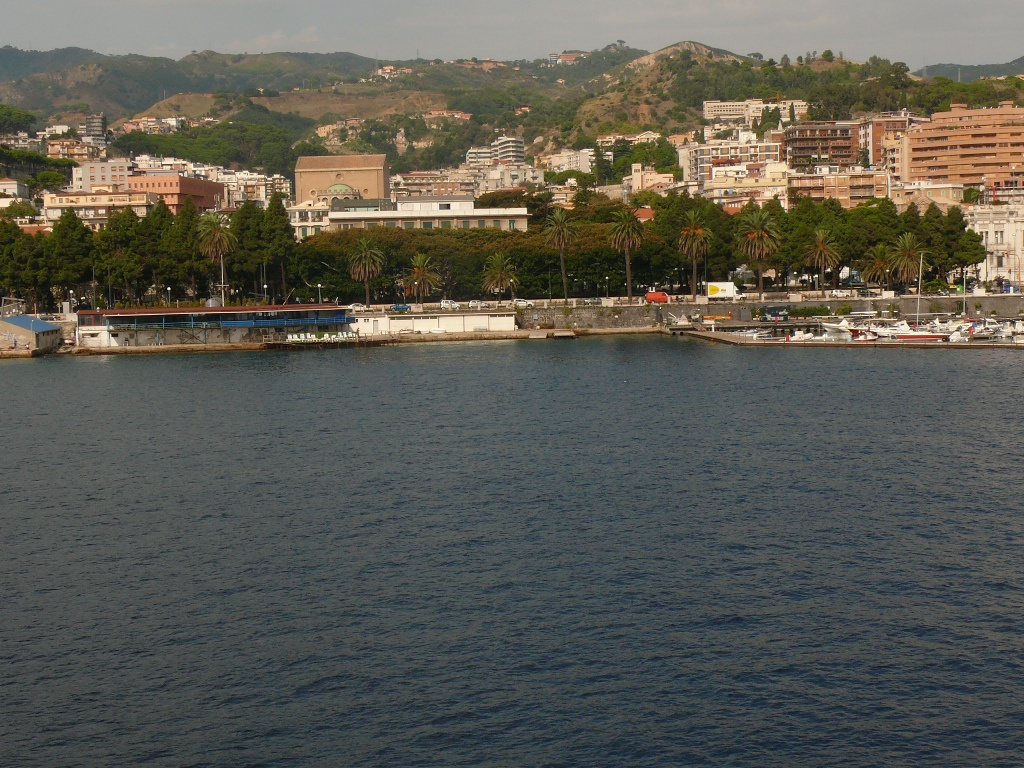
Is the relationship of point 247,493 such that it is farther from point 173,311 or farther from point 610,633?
point 173,311

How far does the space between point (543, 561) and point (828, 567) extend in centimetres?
698

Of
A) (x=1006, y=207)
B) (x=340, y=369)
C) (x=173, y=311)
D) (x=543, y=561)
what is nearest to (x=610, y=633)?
(x=543, y=561)

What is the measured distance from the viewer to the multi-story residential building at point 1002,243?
107500mm

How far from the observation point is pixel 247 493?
40500 millimetres

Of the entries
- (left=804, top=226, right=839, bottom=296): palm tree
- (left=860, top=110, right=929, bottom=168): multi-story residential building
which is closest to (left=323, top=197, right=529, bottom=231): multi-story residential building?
(left=804, top=226, right=839, bottom=296): palm tree

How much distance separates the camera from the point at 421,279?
100m

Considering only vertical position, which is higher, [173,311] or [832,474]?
[173,311]

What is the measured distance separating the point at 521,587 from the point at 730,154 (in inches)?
6348

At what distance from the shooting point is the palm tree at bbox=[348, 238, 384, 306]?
98062mm

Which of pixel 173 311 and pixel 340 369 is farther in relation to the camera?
pixel 173 311

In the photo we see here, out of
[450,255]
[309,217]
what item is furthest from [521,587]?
[309,217]

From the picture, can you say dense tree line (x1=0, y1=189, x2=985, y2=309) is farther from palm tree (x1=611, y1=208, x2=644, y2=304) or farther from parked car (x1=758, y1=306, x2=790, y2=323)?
parked car (x1=758, y1=306, x2=790, y2=323)

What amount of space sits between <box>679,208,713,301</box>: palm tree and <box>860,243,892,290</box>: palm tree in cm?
1265

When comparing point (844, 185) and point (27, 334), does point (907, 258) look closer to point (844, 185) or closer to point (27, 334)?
point (844, 185)
